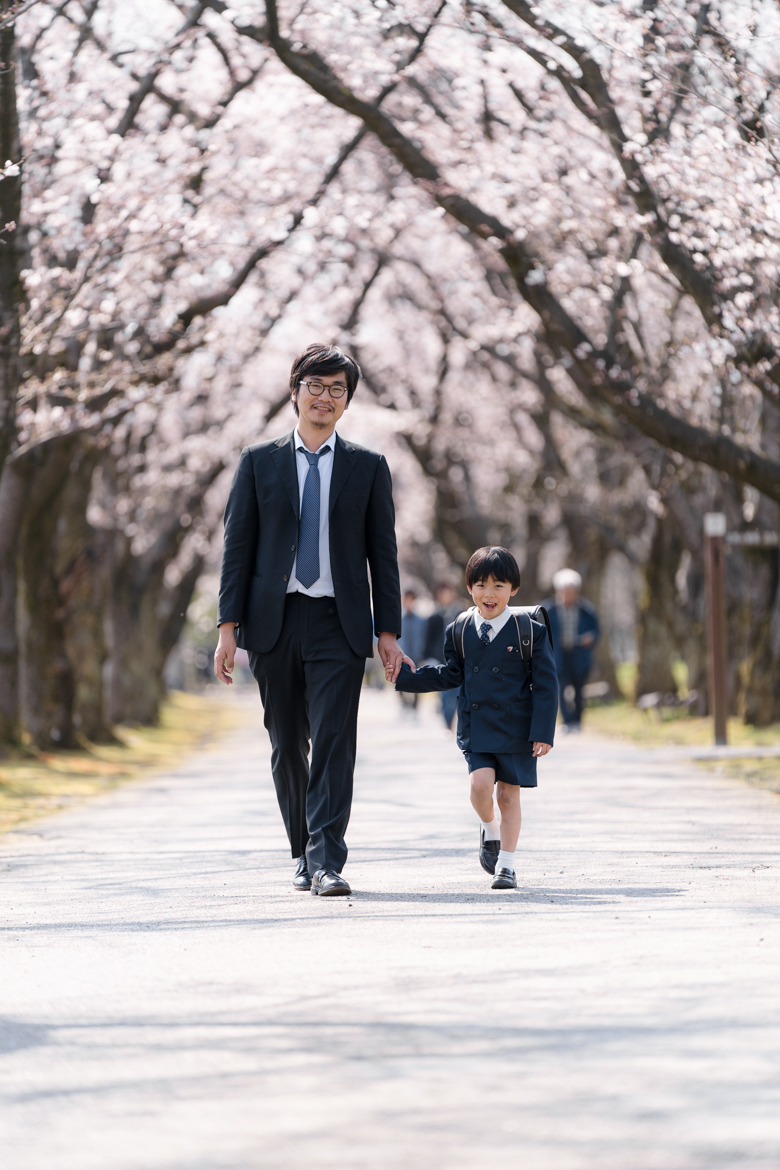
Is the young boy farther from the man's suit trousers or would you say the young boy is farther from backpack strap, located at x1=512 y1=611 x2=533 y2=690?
the man's suit trousers

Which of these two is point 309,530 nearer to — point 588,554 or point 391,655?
point 391,655

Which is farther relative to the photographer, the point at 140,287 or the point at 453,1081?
the point at 140,287

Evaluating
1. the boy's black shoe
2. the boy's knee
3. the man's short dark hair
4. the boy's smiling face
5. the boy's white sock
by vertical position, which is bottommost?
the boy's black shoe

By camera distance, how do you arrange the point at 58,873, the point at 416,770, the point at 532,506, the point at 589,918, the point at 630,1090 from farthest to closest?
the point at 532,506
the point at 416,770
the point at 58,873
the point at 589,918
the point at 630,1090

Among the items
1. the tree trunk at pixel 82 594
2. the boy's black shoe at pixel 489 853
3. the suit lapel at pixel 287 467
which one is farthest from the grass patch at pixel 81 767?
the suit lapel at pixel 287 467

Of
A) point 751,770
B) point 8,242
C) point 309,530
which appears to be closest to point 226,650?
point 309,530

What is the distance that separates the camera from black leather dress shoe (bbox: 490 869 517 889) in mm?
6773

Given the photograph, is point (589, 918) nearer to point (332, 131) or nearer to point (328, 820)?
point (328, 820)

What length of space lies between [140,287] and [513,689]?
12337mm

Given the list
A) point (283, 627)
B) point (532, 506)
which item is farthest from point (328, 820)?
point (532, 506)

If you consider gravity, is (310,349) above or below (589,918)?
above

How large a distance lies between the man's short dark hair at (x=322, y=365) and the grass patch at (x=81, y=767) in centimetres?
A: 527

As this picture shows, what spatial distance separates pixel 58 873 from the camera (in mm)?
8211

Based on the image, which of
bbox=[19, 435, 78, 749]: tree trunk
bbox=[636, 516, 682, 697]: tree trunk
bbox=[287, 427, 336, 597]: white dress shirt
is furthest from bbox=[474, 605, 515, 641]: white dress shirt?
bbox=[636, 516, 682, 697]: tree trunk
